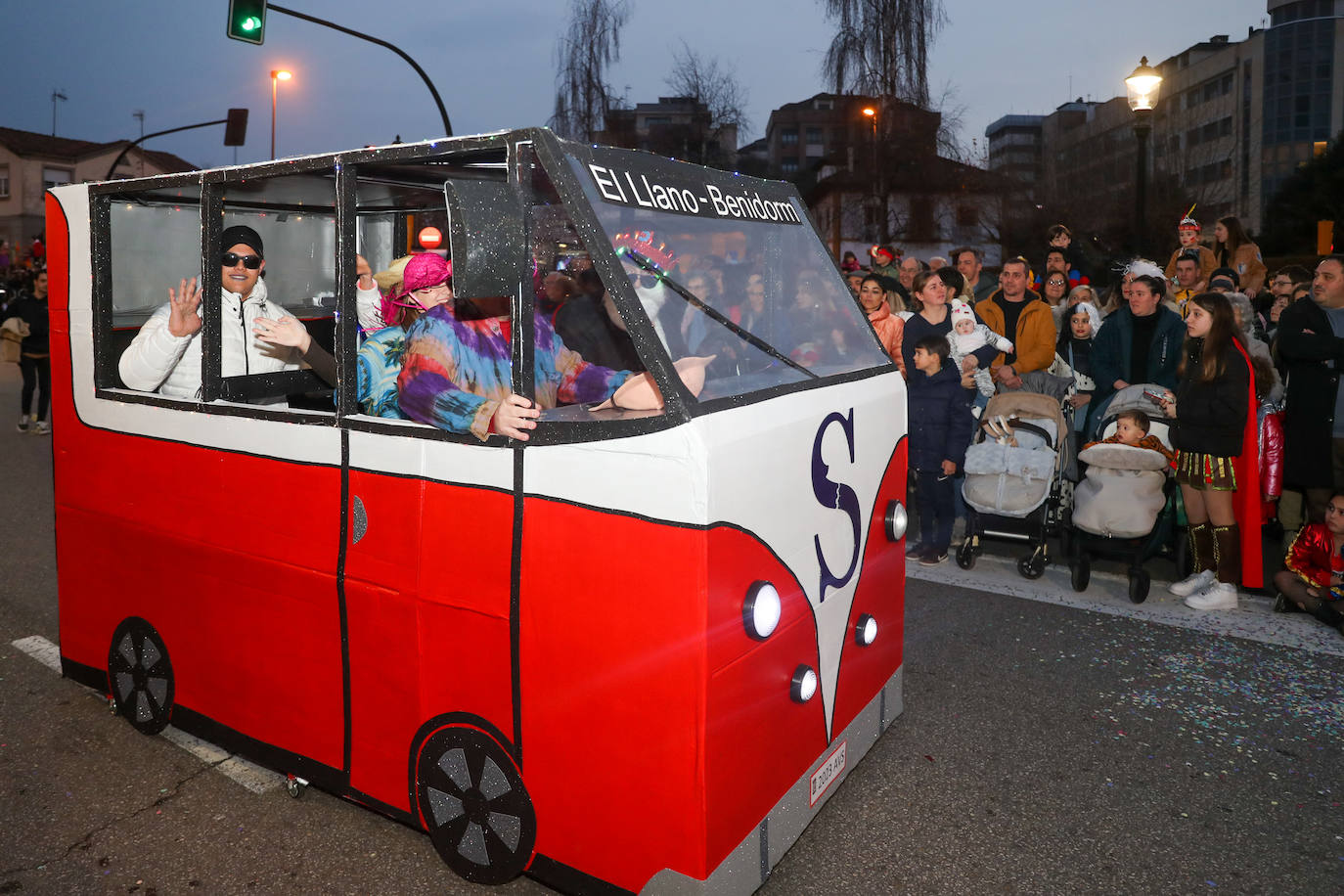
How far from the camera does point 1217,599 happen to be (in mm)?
5953

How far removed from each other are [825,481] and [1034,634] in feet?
9.41

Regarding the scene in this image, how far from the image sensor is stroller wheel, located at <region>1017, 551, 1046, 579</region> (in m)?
6.59

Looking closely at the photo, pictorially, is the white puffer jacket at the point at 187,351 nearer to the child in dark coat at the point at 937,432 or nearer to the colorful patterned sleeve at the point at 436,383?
the colorful patterned sleeve at the point at 436,383

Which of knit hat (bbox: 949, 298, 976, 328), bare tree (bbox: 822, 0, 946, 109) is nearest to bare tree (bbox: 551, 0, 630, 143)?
bare tree (bbox: 822, 0, 946, 109)

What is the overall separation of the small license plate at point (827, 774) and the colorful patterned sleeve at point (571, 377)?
140cm

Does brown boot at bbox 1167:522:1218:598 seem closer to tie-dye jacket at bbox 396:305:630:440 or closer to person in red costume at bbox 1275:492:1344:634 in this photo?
person in red costume at bbox 1275:492:1344:634

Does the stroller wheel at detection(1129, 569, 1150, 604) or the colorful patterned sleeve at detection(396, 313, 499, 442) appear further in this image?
the stroller wheel at detection(1129, 569, 1150, 604)

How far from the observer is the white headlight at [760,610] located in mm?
Result: 2713

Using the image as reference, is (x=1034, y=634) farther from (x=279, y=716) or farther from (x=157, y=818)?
(x=157, y=818)

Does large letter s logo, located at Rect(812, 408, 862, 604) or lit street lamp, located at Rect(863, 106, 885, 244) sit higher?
lit street lamp, located at Rect(863, 106, 885, 244)

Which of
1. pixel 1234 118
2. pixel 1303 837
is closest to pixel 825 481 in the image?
pixel 1303 837

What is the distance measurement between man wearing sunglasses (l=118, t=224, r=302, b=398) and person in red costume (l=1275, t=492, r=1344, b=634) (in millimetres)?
5426

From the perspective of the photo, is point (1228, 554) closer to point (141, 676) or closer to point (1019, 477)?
point (1019, 477)

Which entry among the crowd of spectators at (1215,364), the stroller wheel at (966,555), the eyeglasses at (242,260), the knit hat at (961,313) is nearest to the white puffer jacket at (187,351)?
the eyeglasses at (242,260)
